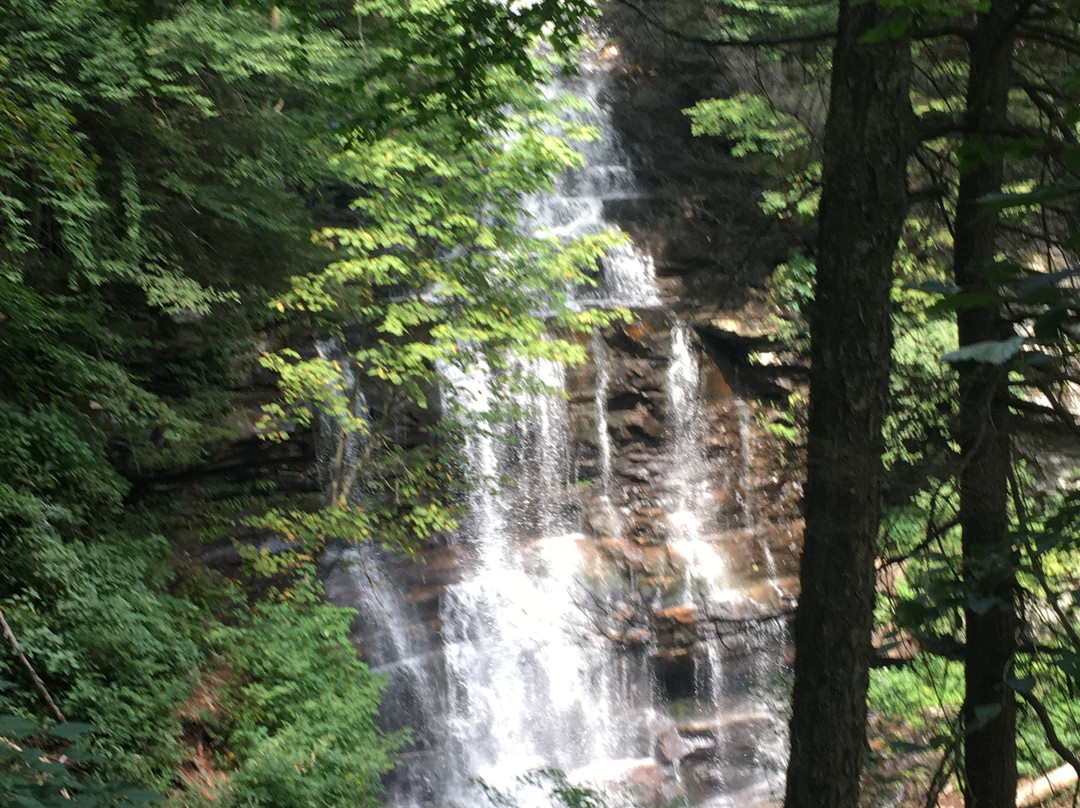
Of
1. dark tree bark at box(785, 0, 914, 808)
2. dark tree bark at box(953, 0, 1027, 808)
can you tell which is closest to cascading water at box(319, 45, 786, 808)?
dark tree bark at box(953, 0, 1027, 808)

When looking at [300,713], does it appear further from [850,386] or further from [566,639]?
[850,386]

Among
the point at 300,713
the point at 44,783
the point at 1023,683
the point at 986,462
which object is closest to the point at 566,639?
the point at 300,713

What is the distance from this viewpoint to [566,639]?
30.7 feet

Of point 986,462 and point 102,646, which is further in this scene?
point 102,646

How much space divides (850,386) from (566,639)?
6.72 m

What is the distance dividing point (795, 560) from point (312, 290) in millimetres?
7225

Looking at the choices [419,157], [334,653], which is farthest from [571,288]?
[334,653]

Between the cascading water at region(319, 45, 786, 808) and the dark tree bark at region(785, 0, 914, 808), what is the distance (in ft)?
13.5

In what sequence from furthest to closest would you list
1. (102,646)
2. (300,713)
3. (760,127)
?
(760,127) → (300,713) → (102,646)

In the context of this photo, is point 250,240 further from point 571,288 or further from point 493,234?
point 571,288

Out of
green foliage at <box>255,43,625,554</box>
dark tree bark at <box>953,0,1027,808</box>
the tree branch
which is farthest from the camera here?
green foliage at <box>255,43,625,554</box>

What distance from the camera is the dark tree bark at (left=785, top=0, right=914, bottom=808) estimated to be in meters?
3.36

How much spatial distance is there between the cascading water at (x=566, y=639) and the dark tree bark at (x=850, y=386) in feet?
13.5

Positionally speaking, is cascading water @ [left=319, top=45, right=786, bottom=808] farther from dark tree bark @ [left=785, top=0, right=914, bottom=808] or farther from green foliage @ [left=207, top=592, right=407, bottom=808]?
dark tree bark @ [left=785, top=0, right=914, bottom=808]
